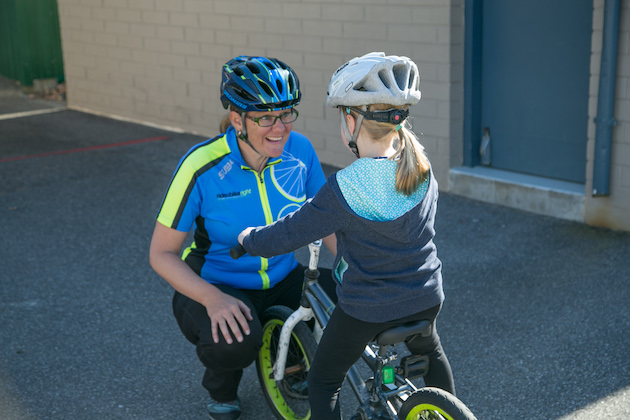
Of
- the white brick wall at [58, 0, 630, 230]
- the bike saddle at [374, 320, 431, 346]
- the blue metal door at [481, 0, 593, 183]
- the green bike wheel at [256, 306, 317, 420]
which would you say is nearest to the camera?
the bike saddle at [374, 320, 431, 346]

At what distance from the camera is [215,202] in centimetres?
361

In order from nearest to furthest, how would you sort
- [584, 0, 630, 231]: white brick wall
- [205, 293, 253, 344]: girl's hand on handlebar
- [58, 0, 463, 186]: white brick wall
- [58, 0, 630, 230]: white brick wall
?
[205, 293, 253, 344]: girl's hand on handlebar < [584, 0, 630, 231]: white brick wall < [58, 0, 630, 230]: white brick wall < [58, 0, 463, 186]: white brick wall

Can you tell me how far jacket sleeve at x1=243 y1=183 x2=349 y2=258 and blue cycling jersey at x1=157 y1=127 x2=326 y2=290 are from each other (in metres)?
0.68

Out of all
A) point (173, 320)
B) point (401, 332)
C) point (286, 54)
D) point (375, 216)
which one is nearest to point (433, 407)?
point (401, 332)

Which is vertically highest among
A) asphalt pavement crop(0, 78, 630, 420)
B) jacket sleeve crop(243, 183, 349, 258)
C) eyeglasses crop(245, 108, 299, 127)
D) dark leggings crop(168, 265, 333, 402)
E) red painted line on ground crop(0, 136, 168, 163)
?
eyeglasses crop(245, 108, 299, 127)

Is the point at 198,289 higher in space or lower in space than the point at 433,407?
higher

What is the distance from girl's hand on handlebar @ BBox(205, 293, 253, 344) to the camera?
343 cm

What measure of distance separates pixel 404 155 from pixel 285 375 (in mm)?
A: 1383

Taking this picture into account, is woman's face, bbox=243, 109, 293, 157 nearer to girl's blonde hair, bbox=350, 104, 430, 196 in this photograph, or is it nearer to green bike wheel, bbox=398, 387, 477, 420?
girl's blonde hair, bbox=350, 104, 430, 196

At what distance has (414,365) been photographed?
3.13 metres

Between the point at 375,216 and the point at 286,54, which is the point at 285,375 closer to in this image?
the point at 375,216

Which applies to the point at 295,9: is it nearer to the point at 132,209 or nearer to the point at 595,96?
the point at 132,209

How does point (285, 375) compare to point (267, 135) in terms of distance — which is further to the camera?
point (285, 375)

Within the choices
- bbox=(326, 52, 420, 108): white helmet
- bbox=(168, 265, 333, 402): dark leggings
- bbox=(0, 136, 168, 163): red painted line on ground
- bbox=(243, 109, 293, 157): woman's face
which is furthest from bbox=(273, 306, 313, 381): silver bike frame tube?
bbox=(0, 136, 168, 163): red painted line on ground
